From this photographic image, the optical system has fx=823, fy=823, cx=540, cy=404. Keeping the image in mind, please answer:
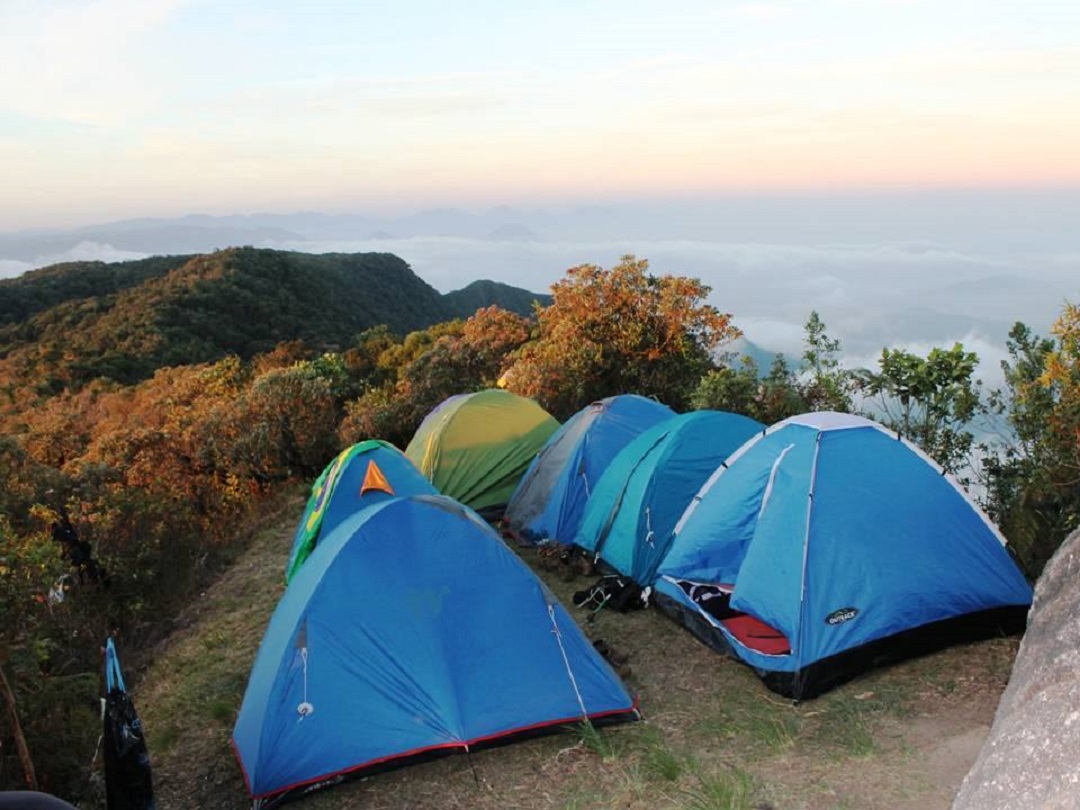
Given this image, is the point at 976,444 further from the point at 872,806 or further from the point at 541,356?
the point at 541,356

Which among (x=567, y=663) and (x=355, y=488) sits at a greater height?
(x=355, y=488)

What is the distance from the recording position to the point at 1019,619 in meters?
6.61

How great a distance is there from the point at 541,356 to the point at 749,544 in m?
8.38

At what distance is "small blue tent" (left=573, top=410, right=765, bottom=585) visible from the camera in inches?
319

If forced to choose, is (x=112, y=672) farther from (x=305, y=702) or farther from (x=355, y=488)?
(x=355, y=488)

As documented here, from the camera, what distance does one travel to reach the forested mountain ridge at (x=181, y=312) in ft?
119

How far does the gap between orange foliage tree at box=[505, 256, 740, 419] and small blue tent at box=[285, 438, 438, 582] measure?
17.8 feet

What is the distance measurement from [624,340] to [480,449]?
428 centimetres

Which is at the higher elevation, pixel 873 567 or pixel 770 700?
pixel 873 567

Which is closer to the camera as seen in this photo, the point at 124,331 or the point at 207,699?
the point at 207,699

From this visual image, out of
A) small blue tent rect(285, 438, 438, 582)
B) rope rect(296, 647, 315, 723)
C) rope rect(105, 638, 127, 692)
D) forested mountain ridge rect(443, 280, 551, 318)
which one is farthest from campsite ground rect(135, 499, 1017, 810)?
forested mountain ridge rect(443, 280, 551, 318)

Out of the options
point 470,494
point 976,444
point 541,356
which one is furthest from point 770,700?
point 541,356

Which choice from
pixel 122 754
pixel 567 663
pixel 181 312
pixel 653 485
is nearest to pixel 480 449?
pixel 653 485

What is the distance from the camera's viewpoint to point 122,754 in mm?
4730
